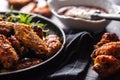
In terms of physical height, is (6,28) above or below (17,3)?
above

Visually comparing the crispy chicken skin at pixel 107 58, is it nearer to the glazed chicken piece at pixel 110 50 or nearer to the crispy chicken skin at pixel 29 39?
the glazed chicken piece at pixel 110 50

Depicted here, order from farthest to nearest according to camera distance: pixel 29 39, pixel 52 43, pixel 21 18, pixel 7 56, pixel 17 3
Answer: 1. pixel 17 3
2. pixel 21 18
3. pixel 52 43
4. pixel 29 39
5. pixel 7 56

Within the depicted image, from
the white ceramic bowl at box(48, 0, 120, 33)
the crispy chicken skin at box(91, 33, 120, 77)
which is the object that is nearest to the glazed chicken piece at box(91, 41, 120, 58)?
the crispy chicken skin at box(91, 33, 120, 77)

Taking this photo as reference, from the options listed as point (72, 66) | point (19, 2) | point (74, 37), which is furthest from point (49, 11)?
point (72, 66)

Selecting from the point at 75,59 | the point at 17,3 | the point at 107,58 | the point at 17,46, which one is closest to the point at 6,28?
the point at 17,46

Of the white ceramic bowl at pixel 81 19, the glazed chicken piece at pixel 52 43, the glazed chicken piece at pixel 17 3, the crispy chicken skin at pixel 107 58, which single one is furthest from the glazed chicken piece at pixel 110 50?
the glazed chicken piece at pixel 17 3

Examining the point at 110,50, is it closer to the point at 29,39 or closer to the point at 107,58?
the point at 107,58
